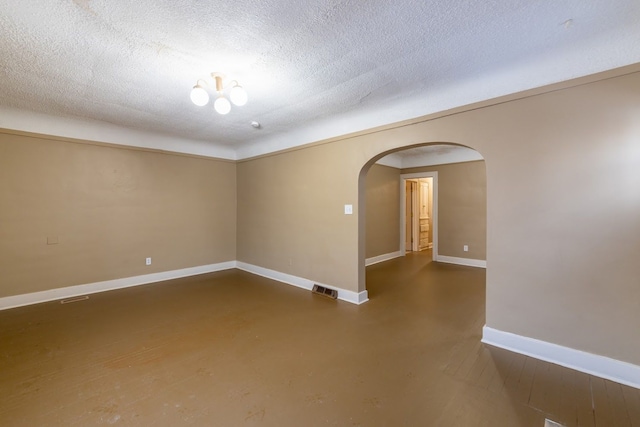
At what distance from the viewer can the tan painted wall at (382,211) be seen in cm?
→ 609

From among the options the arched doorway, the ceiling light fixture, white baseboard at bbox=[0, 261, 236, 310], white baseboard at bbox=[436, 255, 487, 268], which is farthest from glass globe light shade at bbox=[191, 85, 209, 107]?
white baseboard at bbox=[436, 255, 487, 268]

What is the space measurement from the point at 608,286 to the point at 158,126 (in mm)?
5623

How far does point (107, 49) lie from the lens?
7.01 ft

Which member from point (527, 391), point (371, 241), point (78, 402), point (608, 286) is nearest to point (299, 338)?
point (78, 402)

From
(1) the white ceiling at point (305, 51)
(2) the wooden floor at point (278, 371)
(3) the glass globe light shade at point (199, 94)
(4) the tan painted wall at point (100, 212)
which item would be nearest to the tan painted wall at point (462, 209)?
(2) the wooden floor at point (278, 371)

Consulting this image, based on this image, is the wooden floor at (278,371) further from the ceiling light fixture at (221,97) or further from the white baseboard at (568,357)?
the ceiling light fixture at (221,97)

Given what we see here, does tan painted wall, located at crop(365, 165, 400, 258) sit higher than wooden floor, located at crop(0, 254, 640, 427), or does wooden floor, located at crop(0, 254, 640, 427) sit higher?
tan painted wall, located at crop(365, 165, 400, 258)

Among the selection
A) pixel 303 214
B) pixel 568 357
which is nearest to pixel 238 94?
pixel 303 214

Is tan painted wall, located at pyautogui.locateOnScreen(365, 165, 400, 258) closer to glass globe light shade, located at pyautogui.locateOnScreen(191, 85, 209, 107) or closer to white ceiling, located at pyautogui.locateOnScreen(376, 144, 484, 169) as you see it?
white ceiling, located at pyautogui.locateOnScreen(376, 144, 484, 169)

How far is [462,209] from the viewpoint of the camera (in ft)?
20.1

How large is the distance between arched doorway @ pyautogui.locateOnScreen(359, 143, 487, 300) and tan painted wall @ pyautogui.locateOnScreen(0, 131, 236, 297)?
3458mm

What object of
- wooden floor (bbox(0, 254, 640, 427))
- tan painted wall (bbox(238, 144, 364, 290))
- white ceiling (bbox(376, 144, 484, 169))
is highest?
white ceiling (bbox(376, 144, 484, 169))

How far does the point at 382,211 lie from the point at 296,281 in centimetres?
298

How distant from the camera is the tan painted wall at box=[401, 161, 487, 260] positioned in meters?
5.86
